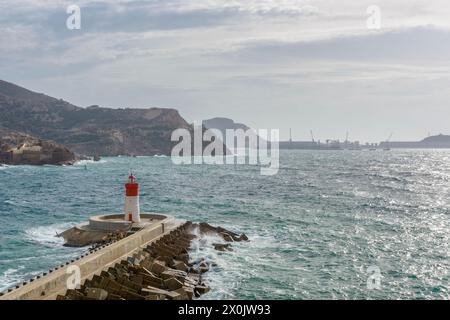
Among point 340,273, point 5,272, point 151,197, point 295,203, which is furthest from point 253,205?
point 5,272

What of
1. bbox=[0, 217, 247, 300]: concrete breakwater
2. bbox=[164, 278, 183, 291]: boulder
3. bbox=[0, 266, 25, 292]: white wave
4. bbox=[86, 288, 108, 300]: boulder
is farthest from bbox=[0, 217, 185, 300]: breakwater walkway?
bbox=[0, 266, 25, 292]: white wave

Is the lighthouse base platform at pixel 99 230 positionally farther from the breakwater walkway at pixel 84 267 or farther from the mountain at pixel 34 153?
the mountain at pixel 34 153

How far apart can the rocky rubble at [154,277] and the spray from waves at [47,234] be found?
8.40m

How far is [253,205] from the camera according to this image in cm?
6144

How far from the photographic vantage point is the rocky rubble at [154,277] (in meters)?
18.9

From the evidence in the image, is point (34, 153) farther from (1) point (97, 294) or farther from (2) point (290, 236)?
(1) point (97, 294)

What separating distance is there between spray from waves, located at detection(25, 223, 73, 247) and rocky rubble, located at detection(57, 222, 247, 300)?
27.5ft

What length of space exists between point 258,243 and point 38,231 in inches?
658

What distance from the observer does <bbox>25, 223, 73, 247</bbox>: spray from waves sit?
114 feet

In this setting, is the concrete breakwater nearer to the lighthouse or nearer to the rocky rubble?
the rocky rubble

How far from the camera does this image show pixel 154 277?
2172 centimetres

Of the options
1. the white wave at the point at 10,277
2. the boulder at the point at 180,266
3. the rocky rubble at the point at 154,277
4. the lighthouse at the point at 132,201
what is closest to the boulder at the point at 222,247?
the rocky rubble at the point at 154,277

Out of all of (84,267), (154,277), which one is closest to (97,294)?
(84,267)
